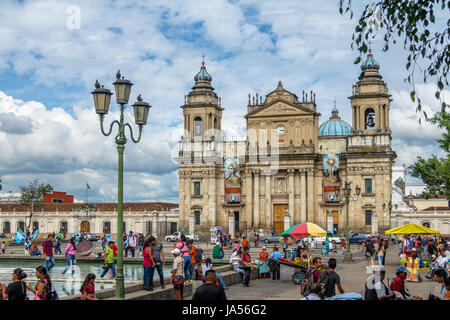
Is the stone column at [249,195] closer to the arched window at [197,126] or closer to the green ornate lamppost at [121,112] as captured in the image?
the arched window at [197,126]

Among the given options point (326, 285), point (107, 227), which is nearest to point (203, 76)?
point (107, 227)

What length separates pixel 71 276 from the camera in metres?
23.4

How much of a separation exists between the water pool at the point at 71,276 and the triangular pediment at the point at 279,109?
39.3m

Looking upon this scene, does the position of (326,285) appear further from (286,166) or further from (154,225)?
(154,225)

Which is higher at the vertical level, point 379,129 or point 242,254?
point 379,129

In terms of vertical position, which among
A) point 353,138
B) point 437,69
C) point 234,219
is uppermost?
point 353,138

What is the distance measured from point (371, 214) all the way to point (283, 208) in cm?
943

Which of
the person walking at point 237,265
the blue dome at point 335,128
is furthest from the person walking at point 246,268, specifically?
the blue dome at point 335,128

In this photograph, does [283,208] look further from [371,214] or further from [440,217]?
[440,217]

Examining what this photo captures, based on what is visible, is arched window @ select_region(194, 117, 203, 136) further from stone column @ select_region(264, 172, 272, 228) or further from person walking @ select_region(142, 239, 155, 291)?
person walking @ select_region(142, 239, 155, 291)

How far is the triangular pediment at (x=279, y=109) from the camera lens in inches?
2584

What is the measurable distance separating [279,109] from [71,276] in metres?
45.6

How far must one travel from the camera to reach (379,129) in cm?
6431
